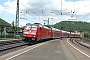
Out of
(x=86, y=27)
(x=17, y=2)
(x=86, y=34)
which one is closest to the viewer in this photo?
(x=17, y=2)

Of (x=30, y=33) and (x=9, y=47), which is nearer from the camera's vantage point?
(x=9, y=47)

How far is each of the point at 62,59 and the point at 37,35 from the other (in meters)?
24.0

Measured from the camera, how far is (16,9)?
5972 cm

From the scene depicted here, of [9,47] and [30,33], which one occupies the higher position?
[30,33]

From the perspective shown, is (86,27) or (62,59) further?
(86,27)

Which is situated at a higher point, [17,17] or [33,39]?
[17,17]

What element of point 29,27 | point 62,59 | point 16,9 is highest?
point 16,9

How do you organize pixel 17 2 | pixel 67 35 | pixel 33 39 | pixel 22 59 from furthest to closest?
1. pixel 67 35
2. pixel 17 2
3. pixel 33 39
4. pixel 22 59

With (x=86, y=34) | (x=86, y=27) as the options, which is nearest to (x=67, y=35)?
(x=86, y=27)

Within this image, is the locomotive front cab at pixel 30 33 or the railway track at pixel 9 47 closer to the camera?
the railway track at pixel 9 47

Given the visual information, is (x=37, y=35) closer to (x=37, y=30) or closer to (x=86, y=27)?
(x=37, y=30)

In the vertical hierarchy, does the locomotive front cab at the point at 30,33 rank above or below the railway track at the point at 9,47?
above

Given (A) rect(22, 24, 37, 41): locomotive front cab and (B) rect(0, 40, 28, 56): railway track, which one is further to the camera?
(A) rect(22, 24, 37, 41): locomotive front cab

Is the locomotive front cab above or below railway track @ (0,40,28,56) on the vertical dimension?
above
